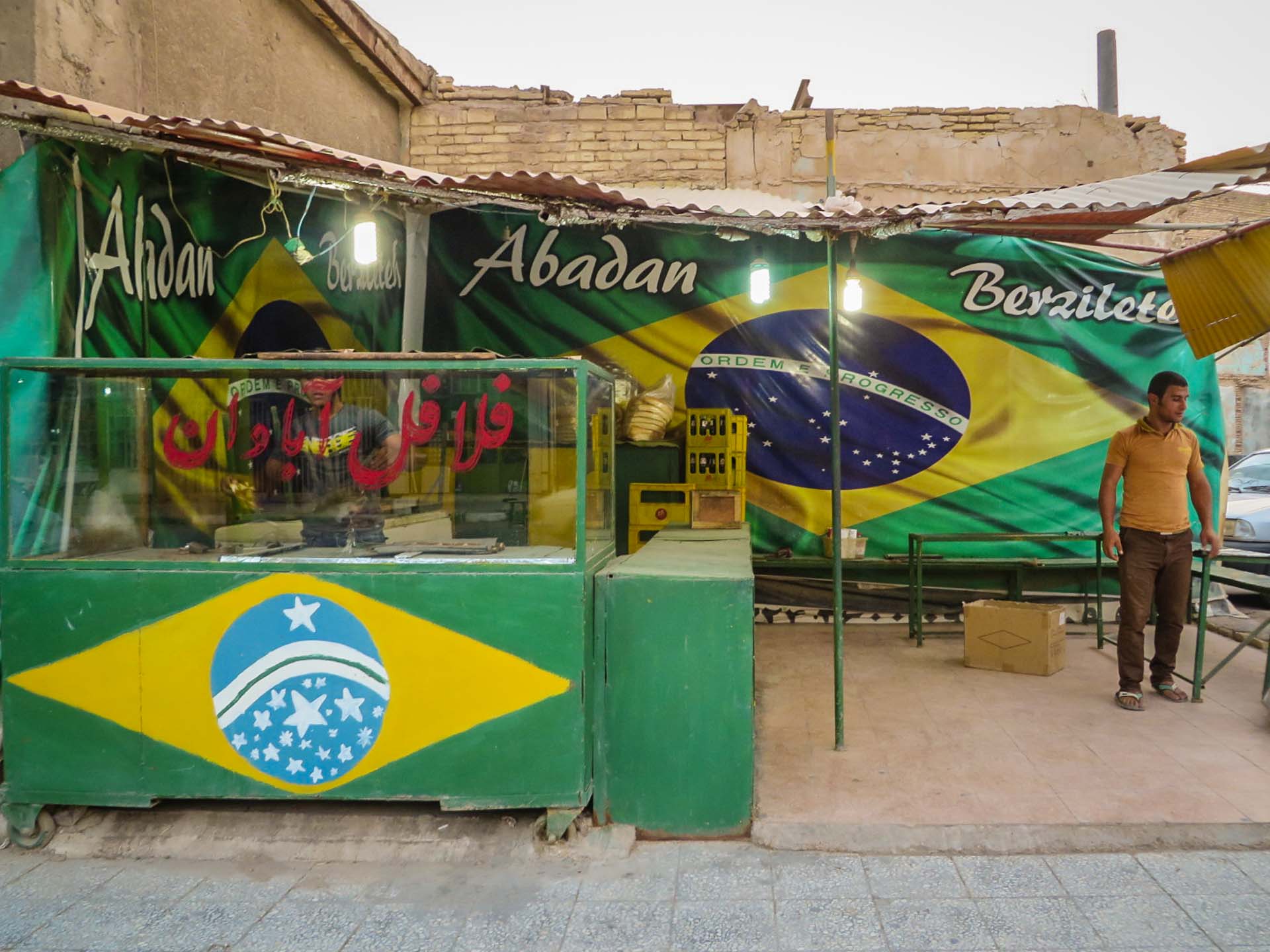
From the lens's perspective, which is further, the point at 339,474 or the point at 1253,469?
the point at 1253,469

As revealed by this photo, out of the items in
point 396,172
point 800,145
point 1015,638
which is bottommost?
point 1015,638

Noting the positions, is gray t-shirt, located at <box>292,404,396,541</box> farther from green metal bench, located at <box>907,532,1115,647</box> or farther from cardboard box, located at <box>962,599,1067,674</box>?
Answer: green metal bench, located at <box>907,532,1115,647</box>

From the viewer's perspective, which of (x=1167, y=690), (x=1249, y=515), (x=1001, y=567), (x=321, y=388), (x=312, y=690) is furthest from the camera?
(x=1249, y=515)

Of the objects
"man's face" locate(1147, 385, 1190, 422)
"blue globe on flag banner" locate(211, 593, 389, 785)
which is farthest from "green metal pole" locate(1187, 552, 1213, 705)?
"blue globe on flag banner" locate(211, 593, 389, 785)

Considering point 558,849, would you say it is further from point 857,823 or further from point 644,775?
point 857,823

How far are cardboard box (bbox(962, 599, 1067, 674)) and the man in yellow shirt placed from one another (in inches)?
24.1

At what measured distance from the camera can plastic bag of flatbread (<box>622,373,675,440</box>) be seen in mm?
6691

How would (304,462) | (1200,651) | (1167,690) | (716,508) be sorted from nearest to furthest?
(304,462), (1200,651), (1167,690), (716,508)

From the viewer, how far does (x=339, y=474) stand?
3.80m

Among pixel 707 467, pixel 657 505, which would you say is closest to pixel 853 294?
pixel 707 467

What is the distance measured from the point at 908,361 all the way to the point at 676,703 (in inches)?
180

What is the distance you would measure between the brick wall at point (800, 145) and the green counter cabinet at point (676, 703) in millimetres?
6019

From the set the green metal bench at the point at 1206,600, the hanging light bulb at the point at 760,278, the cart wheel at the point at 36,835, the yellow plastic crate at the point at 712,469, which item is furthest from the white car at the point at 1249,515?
the cart wheel at the point at 36,835

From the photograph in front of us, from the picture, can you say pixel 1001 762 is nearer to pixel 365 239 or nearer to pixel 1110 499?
pixel 1110 499
